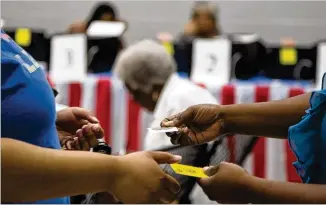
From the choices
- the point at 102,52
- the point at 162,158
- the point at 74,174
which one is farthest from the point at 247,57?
the point at 74,174

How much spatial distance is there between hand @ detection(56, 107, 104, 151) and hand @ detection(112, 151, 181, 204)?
1.10 ft

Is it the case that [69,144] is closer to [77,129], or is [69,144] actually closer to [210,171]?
[77,129]

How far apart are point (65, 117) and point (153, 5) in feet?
13.0

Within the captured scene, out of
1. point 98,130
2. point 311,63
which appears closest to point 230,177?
point 98,130

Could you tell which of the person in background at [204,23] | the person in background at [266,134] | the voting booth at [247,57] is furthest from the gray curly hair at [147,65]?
the person in background at [204,23]

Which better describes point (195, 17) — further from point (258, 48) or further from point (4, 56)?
point (4, 56)

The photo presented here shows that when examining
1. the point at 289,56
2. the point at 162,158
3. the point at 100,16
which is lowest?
the point at 289,56

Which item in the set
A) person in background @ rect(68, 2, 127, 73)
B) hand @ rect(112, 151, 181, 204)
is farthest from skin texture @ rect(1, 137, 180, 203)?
person in background @ rect(68, 2, 127, 73)

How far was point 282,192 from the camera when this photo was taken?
1.07 meters

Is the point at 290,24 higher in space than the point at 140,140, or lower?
higher

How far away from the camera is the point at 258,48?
11.7 ft

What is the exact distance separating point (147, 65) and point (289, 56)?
1429 millimetres

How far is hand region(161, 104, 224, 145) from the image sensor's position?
1.29 m

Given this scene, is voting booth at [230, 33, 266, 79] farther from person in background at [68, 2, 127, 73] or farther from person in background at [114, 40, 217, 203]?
person in background at [114, 40, 217, 203]
